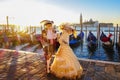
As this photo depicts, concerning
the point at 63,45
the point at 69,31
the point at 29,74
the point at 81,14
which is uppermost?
the point at 81,14

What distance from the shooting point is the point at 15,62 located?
6.85 m

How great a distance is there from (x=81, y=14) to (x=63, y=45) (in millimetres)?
17323

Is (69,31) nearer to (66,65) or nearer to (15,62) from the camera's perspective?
(66,65)

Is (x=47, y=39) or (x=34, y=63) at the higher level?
(x=47, y=39)

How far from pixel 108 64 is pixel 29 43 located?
12.0 meters

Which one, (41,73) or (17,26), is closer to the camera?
(41,73)

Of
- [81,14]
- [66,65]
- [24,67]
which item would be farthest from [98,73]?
[81,14]

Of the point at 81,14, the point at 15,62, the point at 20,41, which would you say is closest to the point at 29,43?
the point at 20,41

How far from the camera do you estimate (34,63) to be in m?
6.68

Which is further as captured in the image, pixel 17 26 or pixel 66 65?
pixel 17 26

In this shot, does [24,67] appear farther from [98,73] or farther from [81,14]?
[81,14]

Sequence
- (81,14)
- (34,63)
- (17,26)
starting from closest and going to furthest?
(34,63) < (81,14) < (17,26)

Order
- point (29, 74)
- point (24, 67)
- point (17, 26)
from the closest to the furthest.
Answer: point (29, 74) < point (24, 67) < point (17, 26)

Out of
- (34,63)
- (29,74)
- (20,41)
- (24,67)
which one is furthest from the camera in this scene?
(20,41)
